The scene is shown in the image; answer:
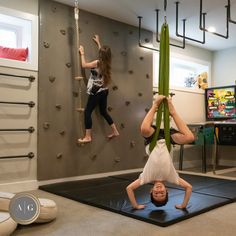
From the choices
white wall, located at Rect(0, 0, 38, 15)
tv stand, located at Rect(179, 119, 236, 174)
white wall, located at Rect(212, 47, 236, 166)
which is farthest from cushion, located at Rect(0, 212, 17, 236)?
white wall, located at Rect(212, 47, 236, 166)

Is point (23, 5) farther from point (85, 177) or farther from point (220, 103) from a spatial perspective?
point (220, 103)

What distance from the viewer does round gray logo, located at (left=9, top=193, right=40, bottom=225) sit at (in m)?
2.23

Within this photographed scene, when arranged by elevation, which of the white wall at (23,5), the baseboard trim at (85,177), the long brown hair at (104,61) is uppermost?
the white wall at (23,5)

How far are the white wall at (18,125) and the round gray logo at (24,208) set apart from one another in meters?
1.55

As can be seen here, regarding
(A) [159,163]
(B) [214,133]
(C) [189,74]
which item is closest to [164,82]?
(A) [159,163]

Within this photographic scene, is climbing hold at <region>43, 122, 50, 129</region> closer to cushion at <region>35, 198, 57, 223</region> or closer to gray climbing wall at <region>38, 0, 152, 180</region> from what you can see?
gray climbing wall at <region>38, 0, 152, 180</region>

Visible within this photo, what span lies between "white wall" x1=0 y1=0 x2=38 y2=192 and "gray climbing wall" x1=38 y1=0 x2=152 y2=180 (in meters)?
0.11

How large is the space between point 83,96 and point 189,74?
10.4 feet

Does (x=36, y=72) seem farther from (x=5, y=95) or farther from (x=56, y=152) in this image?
(x=56, y=152)

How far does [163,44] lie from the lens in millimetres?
2725

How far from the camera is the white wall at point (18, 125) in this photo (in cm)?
373

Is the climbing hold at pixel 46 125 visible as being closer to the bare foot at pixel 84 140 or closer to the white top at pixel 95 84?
the bare foot at pixel 84 140

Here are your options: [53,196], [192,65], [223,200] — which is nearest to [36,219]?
[53,196]

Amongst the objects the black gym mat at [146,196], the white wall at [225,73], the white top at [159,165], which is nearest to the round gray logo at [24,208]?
the black gym mat at [146,196]
